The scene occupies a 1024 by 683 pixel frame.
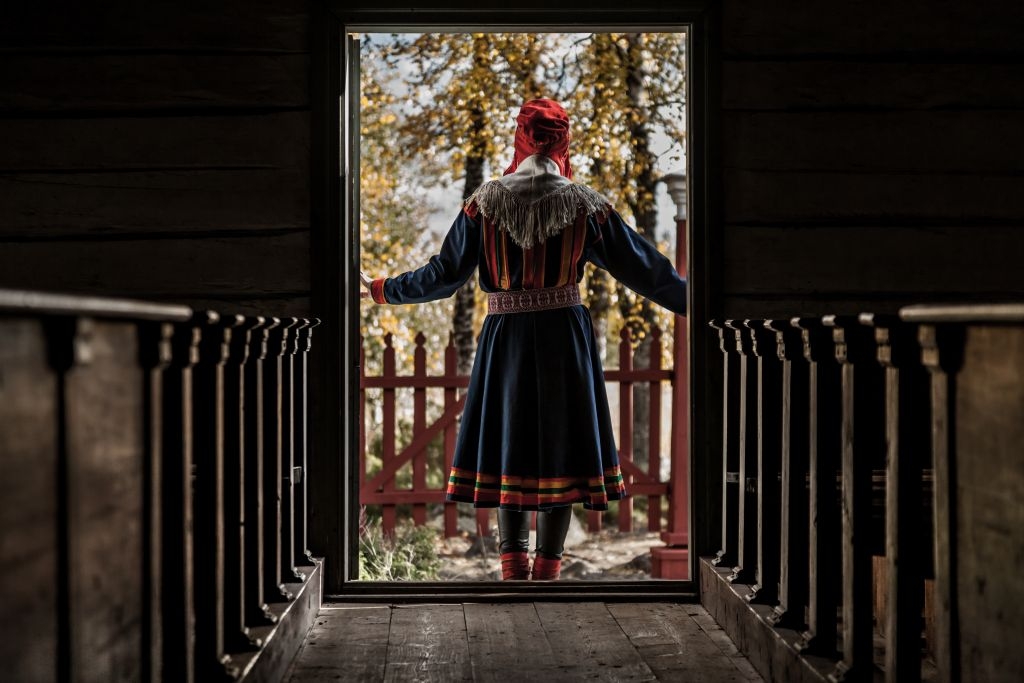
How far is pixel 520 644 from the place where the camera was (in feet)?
8.95

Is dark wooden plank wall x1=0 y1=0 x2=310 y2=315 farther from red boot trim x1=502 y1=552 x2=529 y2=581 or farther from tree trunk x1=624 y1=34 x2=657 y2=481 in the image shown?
tree trunk x1=624 y1=34 x2=657 y2=481

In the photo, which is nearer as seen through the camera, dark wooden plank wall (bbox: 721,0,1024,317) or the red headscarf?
dark wooden plank wall (bbox: 721,0,1024,317)

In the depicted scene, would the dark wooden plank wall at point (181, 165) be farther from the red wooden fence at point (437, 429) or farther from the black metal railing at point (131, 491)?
the red wooden fence at point (437, 429)

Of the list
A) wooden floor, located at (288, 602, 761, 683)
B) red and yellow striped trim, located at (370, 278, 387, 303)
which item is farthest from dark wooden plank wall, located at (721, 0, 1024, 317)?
red and yellow striped trim, located at (370, 278, 387, 303)

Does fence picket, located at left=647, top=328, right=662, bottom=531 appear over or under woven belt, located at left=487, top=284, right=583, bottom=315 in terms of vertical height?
under

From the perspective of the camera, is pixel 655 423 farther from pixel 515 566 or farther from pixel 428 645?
pixel 428 645

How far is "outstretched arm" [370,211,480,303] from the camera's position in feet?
11.6

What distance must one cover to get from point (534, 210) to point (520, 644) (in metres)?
1.36

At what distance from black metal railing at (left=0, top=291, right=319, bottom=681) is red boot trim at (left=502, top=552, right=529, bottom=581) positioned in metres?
1.10

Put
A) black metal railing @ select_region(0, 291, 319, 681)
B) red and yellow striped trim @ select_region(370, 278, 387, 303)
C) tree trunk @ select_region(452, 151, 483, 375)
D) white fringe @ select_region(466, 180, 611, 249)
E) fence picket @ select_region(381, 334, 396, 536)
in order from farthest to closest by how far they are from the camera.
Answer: tree trunk @ select_region(452, 151, 483, 375)
fence picket @ select_region(381, 334, 396, 536)
red and yellow striped trim @ select_region(370, 278, 387, 303)
white fringe @ select_region(466, 180, 611, 249)
black metal railing @ select_region(0, 291, 319, 681)

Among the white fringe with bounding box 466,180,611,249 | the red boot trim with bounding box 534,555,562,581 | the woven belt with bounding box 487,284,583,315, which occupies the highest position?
the white fringe with bounding box 466,180,611,249

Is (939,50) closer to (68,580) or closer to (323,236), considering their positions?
(323,236)

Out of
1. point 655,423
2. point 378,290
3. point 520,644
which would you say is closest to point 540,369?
point 378,290

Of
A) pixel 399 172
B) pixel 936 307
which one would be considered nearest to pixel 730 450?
pixel 936 307
